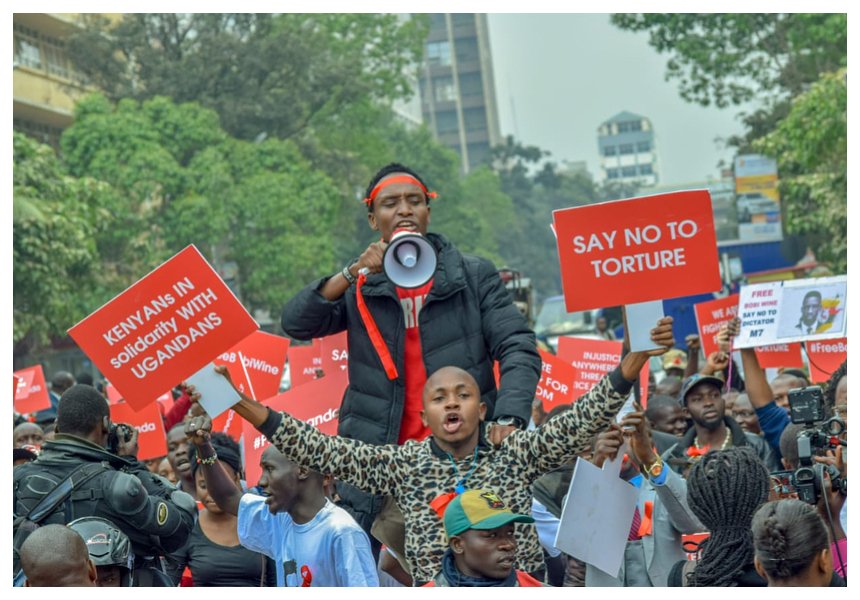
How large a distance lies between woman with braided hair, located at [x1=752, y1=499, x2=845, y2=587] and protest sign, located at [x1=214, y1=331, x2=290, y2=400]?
498 cm

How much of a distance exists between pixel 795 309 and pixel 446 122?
14597 centimetres

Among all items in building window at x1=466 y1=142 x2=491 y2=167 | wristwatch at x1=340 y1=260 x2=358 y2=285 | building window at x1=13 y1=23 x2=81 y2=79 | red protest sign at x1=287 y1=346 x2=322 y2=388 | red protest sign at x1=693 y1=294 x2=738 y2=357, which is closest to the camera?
wristwatch at x1=340 y1=260 x2=358 y2=285

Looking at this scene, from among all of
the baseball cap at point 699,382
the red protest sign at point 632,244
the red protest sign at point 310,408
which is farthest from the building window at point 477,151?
the red protest sign at point 632,244

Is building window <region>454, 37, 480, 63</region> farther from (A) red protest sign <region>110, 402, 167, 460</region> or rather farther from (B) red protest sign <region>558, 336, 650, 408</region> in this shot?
(A) red protest sign <region>110, 402, 167, 460</region>

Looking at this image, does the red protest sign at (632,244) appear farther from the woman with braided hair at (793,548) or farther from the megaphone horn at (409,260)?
the woman with braided hair at (793,548)

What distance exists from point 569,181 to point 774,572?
4650 inches

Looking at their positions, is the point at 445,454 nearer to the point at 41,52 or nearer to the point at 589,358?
the point at 589,358

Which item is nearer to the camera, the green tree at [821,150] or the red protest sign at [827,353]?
the red protest sign at [827,353]

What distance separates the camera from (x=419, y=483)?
4.96m

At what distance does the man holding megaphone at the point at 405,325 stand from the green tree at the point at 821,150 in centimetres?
1891

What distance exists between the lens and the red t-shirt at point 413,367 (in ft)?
18.1

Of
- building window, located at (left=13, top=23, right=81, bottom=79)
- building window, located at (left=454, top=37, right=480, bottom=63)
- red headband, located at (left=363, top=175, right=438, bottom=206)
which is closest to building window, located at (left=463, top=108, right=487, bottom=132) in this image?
building window, located at (left=454, top=37, right=480, bottom=63)

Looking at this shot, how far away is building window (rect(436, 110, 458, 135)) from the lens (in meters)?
153

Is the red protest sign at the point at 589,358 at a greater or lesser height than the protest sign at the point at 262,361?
lesser
